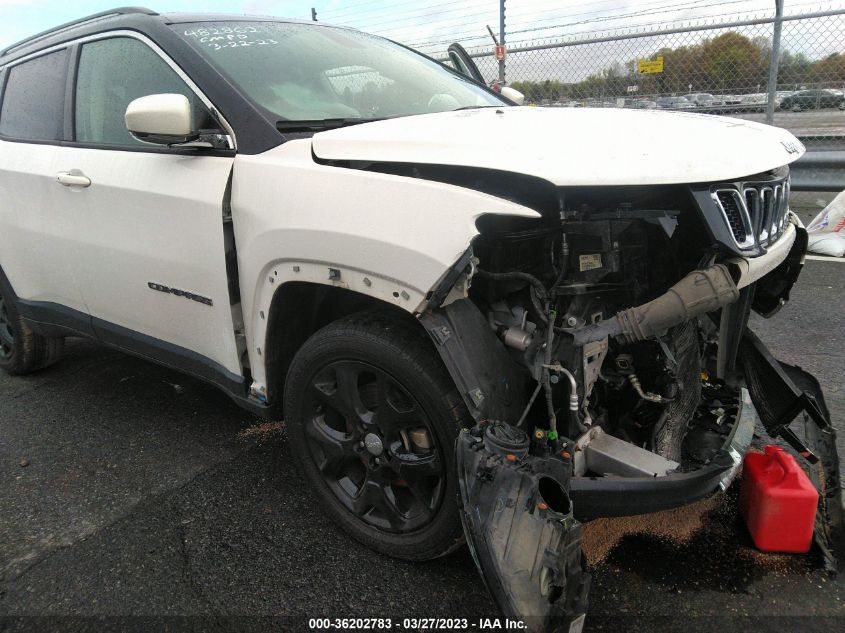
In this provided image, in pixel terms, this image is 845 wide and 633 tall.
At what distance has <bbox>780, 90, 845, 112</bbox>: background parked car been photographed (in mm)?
6750

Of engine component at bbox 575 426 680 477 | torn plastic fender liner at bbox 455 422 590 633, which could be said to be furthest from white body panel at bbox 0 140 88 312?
engine component at bbox 575 426 680 477

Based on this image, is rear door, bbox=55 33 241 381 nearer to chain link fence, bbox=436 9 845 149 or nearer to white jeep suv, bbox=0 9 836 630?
white jeep suv, bbox=0 9 836 630

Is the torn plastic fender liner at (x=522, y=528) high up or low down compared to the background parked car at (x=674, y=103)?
down

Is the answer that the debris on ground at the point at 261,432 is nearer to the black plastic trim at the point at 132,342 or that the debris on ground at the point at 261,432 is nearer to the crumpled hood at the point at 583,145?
the black plastic trim at the point at 132,342

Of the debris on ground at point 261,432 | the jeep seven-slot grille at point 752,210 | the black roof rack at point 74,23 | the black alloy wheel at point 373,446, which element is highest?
the black roof rack at point 74,23

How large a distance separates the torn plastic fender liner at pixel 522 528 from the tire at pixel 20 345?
10.4ft

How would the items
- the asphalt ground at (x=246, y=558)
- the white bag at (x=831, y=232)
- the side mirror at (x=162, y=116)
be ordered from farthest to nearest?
the white bag at (x=831, y=232) → the side mirror at (x=162, y=116) → the asphalt ground at (x=246, y=558)

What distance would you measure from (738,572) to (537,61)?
7.41 meters

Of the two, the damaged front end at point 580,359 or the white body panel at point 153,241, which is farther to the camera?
the white body panel at point 153,241

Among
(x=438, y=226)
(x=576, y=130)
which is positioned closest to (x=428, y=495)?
(x=438, y=226)

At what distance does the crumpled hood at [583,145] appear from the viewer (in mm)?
1740

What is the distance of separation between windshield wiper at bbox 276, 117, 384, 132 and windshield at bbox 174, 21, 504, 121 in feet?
0.12

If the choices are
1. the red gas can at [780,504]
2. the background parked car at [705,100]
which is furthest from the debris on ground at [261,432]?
the background parked car at [705,100]

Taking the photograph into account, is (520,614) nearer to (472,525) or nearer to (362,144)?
(472,525)
